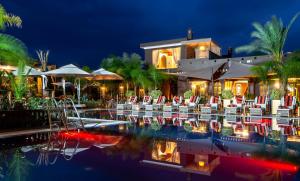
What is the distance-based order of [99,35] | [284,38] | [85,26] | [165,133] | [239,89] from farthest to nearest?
1. [99,35]
2. [85,26]
3. [239,89]
4. [284,38]
5. [165,133]

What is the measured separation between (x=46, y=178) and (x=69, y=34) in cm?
7672

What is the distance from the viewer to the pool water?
4.69 meters

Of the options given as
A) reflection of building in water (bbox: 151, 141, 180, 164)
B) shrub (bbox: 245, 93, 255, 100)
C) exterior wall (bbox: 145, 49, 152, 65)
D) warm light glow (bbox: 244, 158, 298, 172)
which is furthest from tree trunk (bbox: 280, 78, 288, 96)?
exterior wall (bbox: 145, 49, 152, 65)

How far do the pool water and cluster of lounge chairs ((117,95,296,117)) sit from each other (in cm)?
A: 618

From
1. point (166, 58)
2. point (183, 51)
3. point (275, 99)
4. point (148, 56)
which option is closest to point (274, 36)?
point (275, 99)

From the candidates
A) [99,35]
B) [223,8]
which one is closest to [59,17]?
[99,35]

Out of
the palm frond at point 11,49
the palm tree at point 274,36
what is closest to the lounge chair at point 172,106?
the palm tree at point 274,36

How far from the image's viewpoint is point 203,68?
63.8ft

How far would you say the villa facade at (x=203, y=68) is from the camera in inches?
715

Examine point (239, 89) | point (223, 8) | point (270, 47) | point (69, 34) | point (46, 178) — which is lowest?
point (46, 178)

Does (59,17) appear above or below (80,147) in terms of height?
above

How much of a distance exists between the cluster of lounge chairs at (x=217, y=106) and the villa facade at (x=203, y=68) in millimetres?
1452

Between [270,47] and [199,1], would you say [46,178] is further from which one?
[199,1]

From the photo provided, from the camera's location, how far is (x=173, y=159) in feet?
18.3
